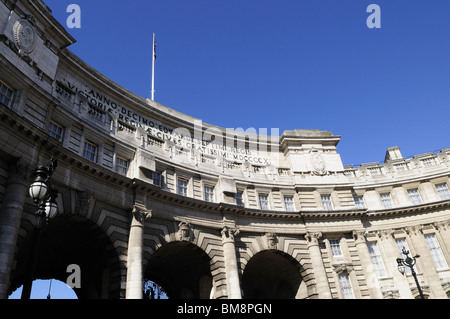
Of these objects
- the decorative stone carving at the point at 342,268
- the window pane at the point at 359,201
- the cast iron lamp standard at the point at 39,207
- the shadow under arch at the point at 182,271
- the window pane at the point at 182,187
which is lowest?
the cast iron lamp standard at the point at 39,207

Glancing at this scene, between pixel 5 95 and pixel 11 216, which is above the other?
pixel 5 95

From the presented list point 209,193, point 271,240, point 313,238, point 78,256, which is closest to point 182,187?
point 209,193

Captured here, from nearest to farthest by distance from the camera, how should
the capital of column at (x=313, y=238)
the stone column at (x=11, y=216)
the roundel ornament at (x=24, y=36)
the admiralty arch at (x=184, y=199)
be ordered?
1. the stone column at (x=11, y=216)
2. the admiralty arch at (x=184, y=199)
3. the roundel ornament at (x=24, y=36)
4. the capital of column at (x=313, y=238)

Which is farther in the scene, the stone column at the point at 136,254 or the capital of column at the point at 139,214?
the capital of column at the point at 139,214

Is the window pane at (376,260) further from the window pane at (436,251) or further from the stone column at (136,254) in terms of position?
the stone column at (136,254)

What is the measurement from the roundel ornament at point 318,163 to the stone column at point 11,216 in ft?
90.9

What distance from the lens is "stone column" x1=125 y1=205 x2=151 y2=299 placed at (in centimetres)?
2183

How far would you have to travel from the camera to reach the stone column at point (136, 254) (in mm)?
21828

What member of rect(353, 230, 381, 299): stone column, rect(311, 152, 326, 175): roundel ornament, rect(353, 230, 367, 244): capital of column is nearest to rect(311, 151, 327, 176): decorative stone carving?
rect(311, 152, 326, 175): roundel ornament

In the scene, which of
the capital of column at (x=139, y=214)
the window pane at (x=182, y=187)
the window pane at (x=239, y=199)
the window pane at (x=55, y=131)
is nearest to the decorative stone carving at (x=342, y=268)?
the window pane at (x=239, y=199)

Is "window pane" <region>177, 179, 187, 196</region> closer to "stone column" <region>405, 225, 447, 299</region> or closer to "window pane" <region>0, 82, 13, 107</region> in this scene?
"window pane" <region>0, 82, 13, 107</region>

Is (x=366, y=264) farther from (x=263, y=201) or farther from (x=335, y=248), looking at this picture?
(x=263, y=201)

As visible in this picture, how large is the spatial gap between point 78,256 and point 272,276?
730 inches

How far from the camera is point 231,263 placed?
28.0m
